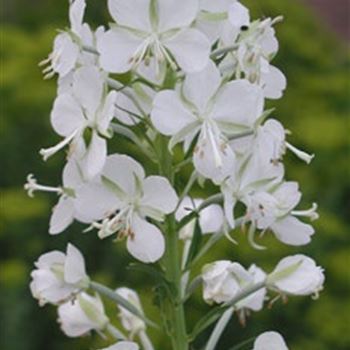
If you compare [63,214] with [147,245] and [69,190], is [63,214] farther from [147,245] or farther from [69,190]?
[147,245]

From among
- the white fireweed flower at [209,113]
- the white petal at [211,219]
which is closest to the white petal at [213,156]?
the white fireweed flower at [209,113]

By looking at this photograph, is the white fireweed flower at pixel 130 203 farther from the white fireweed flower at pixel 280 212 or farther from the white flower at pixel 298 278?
the white flower at pixel 298 278

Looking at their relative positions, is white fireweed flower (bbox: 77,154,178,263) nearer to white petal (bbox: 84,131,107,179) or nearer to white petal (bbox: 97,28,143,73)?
white petal (bbox: 84,131,107,179)

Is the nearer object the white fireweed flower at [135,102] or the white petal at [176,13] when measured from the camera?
the white petal at [176,13]

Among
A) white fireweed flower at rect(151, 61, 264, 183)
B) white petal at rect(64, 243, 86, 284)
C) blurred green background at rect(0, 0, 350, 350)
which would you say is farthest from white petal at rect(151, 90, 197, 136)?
blurred green background at rect(0, 0, 350, 350)

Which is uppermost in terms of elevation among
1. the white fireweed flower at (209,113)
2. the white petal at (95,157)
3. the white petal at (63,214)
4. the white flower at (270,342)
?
the white fireweed flower at (209,113)
